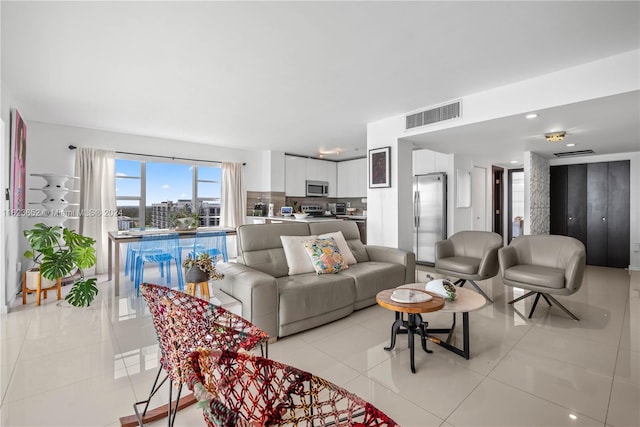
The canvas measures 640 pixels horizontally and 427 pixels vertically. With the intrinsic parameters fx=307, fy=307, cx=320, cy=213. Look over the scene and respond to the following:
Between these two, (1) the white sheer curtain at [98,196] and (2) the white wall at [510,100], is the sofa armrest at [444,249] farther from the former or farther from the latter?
(1) the white sheer curtain at [98,196]

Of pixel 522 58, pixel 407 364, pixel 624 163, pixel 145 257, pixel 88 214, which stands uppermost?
pixel 522 58

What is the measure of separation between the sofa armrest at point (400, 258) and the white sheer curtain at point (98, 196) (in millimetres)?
4515

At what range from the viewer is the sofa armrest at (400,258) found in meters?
3.87

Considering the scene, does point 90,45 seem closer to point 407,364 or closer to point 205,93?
point 205,93

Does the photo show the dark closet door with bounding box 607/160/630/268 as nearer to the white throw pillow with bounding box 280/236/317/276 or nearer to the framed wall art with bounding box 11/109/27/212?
the white throw pillow with bounding box 280/236/317/276

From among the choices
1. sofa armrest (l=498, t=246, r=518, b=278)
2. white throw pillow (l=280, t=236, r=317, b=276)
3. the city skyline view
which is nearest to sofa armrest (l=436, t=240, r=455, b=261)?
sofa armrest (l=498, t=246, r=518, b=278)

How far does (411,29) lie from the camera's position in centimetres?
233

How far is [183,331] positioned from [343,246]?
8.49ft

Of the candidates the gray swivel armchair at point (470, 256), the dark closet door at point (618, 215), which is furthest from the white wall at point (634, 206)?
the gray swivel armchair at point (470, 256)

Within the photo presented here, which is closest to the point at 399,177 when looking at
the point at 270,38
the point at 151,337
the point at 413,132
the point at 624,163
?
the point at 413,132

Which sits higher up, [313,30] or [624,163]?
[313,30]

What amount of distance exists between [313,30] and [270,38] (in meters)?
0.36

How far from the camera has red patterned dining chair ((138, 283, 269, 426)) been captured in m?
1.36

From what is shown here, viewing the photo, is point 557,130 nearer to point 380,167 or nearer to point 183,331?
point 380,167
